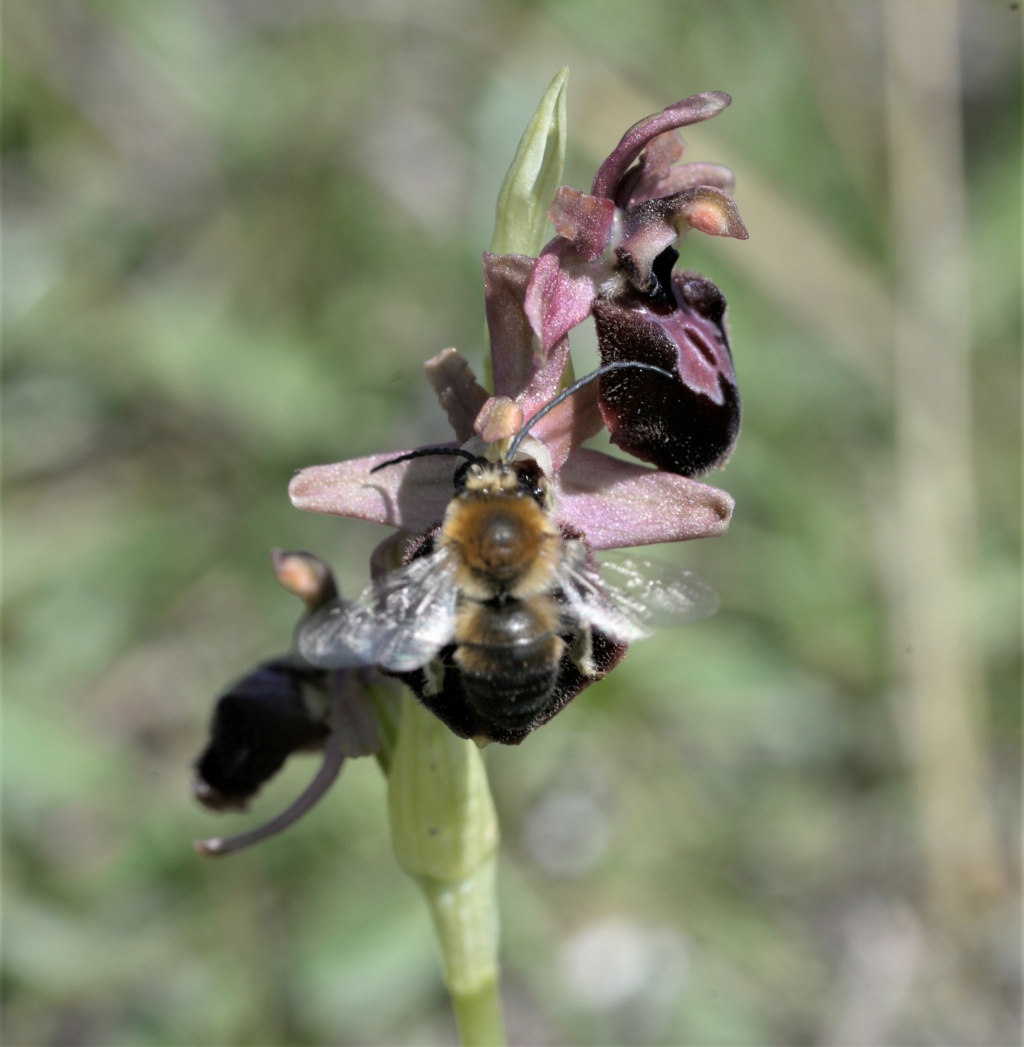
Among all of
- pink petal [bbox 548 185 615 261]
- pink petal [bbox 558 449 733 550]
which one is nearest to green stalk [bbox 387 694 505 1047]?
pink petal [bbox 558 449 733 550]

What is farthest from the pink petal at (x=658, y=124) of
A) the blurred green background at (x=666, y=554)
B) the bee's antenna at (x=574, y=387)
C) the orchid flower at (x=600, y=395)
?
the blurred green background at (x=666, y=554)

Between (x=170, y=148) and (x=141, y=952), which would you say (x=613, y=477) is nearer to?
(x=141, y=952)

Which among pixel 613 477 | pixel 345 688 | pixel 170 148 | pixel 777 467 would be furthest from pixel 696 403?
pixel 170 148

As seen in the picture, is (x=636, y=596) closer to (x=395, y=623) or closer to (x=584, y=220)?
(x=395, y=623)

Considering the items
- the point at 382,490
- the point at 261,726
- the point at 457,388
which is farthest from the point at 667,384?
the point at 261,726

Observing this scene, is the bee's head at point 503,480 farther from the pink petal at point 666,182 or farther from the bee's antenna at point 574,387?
the pink petal at point 666,182

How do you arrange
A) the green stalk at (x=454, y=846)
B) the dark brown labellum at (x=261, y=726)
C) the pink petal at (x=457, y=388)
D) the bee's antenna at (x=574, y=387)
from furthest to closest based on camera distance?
the dark brown labellum at (x=261, y=726)
the green stalk at (x=454, y=846)
the pink petal at (x=457, y=388)
the bee's antenna at (x=574, y=387)
